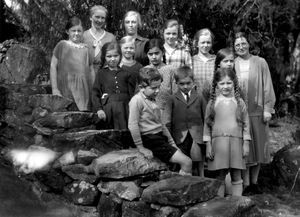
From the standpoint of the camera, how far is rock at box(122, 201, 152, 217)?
4.01 m

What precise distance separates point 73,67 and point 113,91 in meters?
0.69

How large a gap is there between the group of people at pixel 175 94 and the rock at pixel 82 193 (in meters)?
0.64

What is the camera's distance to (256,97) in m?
5.29

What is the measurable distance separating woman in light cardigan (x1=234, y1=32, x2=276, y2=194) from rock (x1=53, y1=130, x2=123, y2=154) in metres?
1.67

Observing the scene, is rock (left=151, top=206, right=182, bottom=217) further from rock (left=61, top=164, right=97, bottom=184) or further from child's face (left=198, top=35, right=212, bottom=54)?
child's face (left=198, top=35, right=212, bottom=54)

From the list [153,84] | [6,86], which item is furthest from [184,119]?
[6,86]

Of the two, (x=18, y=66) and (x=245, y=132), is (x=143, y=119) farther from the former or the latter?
(x=18, y=66)

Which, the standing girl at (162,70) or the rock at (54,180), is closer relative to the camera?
the rock at (54,180)

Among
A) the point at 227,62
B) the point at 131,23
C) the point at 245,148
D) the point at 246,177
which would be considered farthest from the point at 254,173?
the point at 131,23

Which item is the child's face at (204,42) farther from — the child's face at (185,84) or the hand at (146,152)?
the hand at (146,152)

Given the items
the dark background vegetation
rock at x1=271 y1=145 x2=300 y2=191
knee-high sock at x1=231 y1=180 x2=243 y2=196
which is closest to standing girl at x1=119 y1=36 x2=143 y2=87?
knee-high sock at x1=231 y1=180 x2=243 y2=196

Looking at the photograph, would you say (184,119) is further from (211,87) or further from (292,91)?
(292,91)

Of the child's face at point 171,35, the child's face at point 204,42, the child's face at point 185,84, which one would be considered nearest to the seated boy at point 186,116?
the child's face at point 185,84

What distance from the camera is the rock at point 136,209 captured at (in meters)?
4.01
